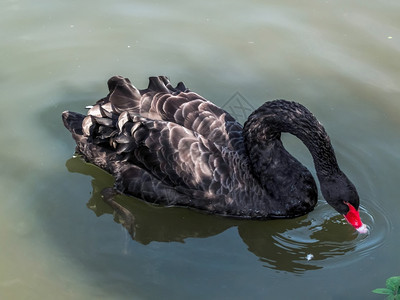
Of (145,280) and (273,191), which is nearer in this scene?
(145,280)

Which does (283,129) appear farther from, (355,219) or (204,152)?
(355,219)

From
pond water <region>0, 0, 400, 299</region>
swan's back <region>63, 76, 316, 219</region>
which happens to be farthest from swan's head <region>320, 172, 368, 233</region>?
swan's back <region>63, 76, 316, 219</region>

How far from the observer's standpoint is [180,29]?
7.47 m

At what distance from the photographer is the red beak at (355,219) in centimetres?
501

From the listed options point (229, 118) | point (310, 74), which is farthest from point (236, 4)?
point (229, 118)

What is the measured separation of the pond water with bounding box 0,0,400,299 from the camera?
4.83 meters

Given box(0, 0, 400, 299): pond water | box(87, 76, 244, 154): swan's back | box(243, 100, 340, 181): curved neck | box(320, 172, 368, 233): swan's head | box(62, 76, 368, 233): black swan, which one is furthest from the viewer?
box(87, 76, 244, 154): swan's back

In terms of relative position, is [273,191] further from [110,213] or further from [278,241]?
[110,213]

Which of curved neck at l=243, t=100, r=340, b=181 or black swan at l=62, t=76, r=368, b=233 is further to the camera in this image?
black swan at l=62, t=76, r=368, b=233

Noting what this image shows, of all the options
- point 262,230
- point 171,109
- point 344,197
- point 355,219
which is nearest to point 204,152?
point 171,109

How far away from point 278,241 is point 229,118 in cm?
116

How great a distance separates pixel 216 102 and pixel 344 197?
2.02m

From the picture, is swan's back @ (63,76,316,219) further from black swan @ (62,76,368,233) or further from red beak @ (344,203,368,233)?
red beak @ (344,203,368,233)

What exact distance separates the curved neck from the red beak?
0.32 meters
